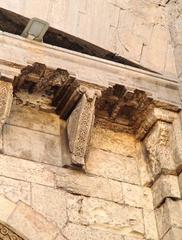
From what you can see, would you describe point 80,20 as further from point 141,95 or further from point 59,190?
point 59,190

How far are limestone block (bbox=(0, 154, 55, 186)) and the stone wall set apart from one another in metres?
1.40

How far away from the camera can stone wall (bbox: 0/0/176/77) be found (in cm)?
603

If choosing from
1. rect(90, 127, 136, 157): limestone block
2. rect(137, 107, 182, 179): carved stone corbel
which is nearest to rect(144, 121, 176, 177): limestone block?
rect(137, 107, 182, 179): carved stone corbel

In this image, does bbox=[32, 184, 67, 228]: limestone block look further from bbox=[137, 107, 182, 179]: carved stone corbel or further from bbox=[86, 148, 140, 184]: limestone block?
bbox=[137, 107, 182, 179]: carved stone corbel

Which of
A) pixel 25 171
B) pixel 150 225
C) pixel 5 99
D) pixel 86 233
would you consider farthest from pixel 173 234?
pixel 5 99

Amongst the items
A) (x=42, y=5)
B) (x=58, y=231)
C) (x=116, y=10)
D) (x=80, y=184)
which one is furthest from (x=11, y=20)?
(x=58, y=231)

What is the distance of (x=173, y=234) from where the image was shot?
17.1 ft

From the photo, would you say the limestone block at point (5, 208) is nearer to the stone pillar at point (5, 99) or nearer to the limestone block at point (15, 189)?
the limestone block at point (15, 189)

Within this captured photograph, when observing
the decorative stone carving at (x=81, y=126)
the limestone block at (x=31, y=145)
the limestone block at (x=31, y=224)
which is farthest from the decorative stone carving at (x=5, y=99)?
the limestone block at (x=31, y=224)

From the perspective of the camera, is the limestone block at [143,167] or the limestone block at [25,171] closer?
the limestone block at [25,171]

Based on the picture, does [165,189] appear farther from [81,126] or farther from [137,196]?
[81,126]

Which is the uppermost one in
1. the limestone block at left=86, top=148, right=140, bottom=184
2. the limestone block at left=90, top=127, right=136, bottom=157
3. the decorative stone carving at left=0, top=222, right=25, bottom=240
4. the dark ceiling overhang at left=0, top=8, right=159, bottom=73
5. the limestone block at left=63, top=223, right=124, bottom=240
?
the dark ceiling overhang at left=0, top=8, right=159, bottom=73

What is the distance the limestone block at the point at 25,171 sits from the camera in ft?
17.1

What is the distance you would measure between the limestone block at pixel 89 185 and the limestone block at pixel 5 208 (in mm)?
480
